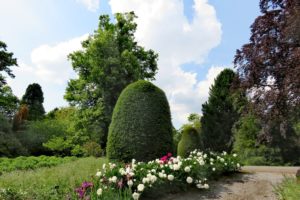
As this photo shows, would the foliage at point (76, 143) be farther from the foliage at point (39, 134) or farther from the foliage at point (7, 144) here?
the foliage at point (7, 144)

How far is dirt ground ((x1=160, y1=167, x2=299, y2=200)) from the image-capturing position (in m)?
7.54

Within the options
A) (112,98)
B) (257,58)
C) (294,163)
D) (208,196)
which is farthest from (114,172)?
(112,98)

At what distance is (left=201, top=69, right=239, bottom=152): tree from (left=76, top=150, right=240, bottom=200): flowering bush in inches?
726

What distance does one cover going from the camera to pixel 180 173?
7.64m

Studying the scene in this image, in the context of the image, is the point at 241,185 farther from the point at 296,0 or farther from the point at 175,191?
the point at 296,0

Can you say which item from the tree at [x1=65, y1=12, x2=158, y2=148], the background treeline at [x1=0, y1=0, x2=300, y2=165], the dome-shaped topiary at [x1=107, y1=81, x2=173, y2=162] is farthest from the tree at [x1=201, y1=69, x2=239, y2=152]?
the dome-shaped topiary at [x1=107, y1=81, x2=173, y2=162]

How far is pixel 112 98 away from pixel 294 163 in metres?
13.1

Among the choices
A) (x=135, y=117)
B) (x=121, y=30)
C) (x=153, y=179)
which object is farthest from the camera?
(x=121, y=30)

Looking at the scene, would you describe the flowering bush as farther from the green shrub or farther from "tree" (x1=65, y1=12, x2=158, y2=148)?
"tree" (x1=65, y1=12, x2=158, y2=148)

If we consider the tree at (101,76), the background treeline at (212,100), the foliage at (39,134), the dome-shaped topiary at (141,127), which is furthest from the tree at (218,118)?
the dome-shaped topiary at (141,127)

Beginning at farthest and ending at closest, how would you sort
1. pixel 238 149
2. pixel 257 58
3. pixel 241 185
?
pixel 238 149 → pixel 257 58 → pixel 241 185

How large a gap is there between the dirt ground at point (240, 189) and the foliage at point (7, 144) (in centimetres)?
1648

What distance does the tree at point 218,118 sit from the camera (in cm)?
2714

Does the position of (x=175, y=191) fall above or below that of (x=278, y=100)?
below
